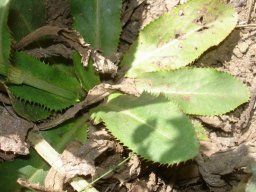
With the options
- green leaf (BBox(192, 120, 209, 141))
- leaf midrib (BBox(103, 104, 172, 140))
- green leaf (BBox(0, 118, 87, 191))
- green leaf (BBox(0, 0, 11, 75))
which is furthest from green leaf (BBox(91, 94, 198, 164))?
green leaf (BBox(0, 0, 11, 75))

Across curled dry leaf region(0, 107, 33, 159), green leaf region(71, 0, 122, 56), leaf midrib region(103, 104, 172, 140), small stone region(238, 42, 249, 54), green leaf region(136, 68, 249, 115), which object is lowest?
curled dry leaf region(0, 107, 33, 159)

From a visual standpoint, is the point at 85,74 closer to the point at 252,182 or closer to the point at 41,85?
the point at 41,85

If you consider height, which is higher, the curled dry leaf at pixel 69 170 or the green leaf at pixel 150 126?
the green leaf at pixel 150 126

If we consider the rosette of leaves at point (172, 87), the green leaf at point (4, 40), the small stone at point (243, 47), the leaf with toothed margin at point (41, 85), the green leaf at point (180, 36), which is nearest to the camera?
the green leaf at point (4, 40)

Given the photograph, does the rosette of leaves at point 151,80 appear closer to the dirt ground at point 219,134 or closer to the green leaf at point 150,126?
the green leaf at point 150,126

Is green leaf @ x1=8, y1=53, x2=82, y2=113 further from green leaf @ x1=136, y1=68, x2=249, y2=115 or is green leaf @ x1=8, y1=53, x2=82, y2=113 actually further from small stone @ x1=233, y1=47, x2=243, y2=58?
small stone @ x1=233, y1=47, x2=243, y2=58

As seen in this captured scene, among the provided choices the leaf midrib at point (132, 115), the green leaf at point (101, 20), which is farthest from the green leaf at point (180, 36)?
the leaf midrib at point (132, 115)

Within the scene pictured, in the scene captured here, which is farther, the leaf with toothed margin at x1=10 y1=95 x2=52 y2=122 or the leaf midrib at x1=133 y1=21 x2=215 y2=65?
the leaf midrib at x1=133 y1=21 x2=215 y2=65
